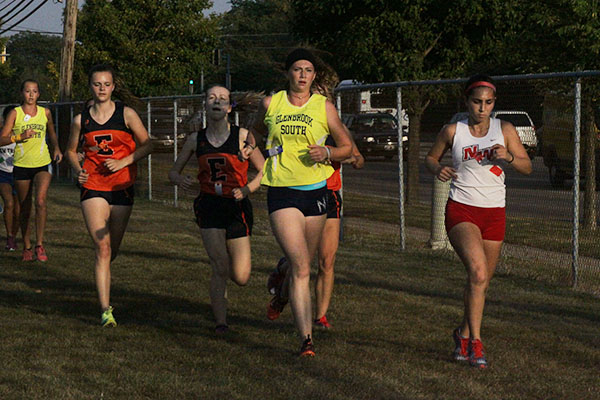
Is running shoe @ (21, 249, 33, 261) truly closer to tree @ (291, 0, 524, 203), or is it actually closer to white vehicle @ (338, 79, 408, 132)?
white vehicle @ (338, 79, 408, 132)

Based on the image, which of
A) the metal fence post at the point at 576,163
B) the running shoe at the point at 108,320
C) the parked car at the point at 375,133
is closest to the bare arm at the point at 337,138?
the running shoe at the point at 108,320

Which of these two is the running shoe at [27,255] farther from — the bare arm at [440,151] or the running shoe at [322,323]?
the bare arm at [440,151]

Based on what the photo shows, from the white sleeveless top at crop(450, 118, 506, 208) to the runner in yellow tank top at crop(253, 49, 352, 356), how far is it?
2.51 feet

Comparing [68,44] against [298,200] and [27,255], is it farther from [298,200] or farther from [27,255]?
[298,200]

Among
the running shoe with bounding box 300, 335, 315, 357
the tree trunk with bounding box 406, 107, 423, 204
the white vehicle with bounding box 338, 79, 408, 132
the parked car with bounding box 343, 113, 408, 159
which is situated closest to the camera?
the running shoe with bounding box 300, 335, 315, 357

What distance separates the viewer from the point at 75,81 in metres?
40.2

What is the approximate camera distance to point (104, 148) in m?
8.31

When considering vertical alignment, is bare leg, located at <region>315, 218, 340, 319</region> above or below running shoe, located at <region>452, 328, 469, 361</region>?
above

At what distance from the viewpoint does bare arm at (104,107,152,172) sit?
822 centimetres

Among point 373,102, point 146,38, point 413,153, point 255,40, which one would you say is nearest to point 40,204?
point 373,102

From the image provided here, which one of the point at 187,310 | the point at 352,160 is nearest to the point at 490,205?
the point at 352,160

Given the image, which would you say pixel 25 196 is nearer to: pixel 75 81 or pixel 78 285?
pixel 78 285

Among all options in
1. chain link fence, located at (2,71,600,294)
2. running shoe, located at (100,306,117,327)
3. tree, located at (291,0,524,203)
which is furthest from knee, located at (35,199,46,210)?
tree, located at (291,0,524,203)

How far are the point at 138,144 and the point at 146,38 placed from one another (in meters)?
29.9
